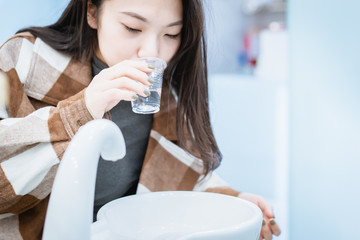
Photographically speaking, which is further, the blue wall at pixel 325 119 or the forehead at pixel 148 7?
the blue wall at pixel 325 119

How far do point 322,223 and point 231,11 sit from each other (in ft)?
5.10

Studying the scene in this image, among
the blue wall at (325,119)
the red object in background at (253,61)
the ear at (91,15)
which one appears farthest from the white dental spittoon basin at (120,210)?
the red object in background at (253,61)

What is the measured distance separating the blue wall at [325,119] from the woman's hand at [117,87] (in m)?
0.56

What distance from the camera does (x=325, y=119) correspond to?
38.6 inches

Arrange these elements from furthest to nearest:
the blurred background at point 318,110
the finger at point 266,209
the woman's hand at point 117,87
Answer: the blurred background at point 318,110 → the finger at point 266,209 → the woman's hand at point 117,87

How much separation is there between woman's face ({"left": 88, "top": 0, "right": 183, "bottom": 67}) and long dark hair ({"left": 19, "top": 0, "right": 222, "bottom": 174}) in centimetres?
4

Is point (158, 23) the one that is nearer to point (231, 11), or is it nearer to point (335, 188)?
point (335, 188)

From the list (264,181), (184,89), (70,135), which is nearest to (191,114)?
(184,89)

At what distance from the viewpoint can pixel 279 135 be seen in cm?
156

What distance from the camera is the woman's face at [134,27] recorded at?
0.66m

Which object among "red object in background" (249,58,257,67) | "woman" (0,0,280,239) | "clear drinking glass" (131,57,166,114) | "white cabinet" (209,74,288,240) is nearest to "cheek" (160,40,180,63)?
"woman" (0,0,280,239)

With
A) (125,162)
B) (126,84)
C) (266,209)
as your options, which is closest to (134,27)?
(126,84)

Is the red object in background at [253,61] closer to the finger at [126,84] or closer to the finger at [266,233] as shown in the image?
the finger at [266,233]

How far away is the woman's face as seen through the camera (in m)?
0.66
